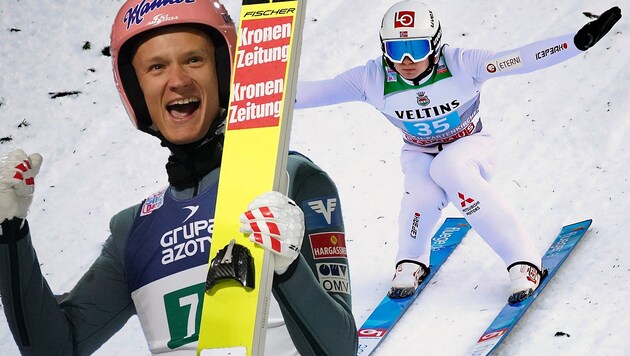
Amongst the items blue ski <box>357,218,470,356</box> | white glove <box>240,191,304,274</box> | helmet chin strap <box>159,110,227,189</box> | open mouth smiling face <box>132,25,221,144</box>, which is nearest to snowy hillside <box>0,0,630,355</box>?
blue ski <box>357,218,470,356</box>

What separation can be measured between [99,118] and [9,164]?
15.7 ft

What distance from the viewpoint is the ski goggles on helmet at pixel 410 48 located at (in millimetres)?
5438

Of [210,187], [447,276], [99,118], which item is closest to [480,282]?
[447,276]

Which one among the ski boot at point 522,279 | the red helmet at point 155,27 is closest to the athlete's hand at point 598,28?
the ski boot at point 522,279

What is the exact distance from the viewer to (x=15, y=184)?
7.97 ft

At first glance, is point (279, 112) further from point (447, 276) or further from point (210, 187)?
point (447, 276)

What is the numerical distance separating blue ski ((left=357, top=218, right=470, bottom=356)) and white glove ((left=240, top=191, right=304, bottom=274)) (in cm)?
302

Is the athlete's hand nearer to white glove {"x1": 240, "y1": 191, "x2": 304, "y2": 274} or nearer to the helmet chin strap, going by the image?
the helmet chin strap

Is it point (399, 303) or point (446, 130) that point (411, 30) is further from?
point (399, 303)

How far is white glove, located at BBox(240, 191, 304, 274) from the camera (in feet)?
7.07

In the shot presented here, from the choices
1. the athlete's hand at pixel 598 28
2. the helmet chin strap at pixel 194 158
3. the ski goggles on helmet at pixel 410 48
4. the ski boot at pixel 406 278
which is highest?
the helmet chin strap at pixel 194 158

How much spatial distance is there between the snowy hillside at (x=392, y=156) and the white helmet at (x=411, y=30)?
4.08ft

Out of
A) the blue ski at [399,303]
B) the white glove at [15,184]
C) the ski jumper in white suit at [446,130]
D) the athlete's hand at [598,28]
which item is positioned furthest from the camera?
the ski jumper in white suit at [446,130]

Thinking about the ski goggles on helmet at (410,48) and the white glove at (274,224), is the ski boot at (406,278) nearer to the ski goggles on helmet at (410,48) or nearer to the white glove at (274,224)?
the ski goggles on helmet at (410,48)
